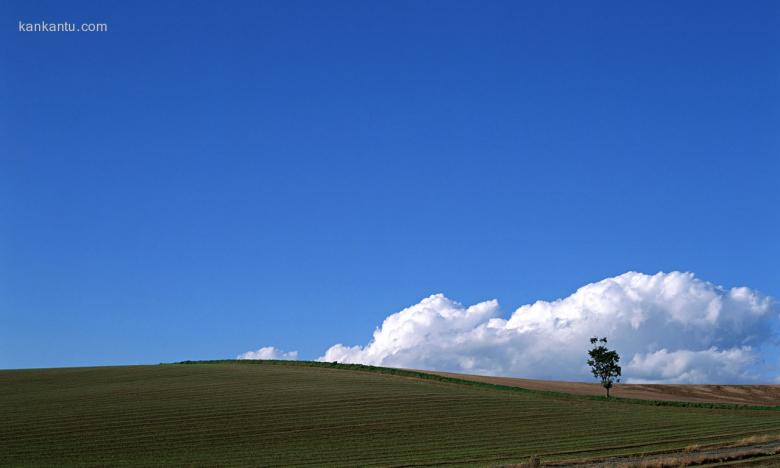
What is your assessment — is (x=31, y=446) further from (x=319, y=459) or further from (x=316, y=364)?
(x=316, y=364)

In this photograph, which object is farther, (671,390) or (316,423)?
(671,390)

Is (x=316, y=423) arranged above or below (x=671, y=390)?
below

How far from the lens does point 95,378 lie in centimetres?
7294

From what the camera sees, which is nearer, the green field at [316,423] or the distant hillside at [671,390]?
the green field at [316,423]

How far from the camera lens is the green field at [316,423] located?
38969mm

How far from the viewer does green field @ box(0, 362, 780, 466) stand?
39.0 meters

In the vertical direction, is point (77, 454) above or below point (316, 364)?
below

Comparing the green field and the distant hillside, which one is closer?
the green field

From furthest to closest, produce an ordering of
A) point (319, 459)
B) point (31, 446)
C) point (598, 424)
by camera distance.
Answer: point (598, 424) < point (31, 446) < point (319, 459)

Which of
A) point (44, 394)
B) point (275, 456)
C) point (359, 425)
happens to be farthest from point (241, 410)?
point (44, 394)

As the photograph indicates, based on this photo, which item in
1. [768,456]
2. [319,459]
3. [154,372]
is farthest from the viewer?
[154,372]

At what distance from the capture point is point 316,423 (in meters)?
48.4

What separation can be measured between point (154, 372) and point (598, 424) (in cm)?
4625

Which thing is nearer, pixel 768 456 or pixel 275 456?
pixel 768 456
